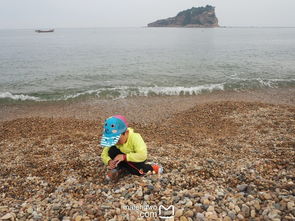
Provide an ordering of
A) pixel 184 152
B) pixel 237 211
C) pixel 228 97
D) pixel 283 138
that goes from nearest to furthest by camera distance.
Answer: pixel 237 211 → pixel 184 152 → pixel 283 138 → pixel 228 97

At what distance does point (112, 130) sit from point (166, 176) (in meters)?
1.95

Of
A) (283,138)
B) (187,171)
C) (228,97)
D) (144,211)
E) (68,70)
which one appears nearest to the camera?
(144,211)

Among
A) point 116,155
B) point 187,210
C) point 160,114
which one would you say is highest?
point 116,155

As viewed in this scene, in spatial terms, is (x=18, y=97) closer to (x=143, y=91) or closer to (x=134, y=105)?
(x=134, y=105)

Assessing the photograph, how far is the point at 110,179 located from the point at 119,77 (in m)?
20.7

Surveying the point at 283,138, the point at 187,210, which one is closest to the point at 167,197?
the point at 187,210

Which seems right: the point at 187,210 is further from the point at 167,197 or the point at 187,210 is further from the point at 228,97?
the point at 228,97

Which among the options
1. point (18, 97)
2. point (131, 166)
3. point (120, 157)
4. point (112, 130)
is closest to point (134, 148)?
point (120, 157)

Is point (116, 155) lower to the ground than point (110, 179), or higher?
higher

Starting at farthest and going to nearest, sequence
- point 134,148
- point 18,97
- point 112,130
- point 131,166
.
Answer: point 18,97, point 131,166, point 134,148, point 112,130

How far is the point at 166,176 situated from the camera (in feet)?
16.8

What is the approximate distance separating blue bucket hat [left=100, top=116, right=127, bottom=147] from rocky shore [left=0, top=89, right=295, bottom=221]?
4.13 feet

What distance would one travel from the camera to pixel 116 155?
4.98 meters

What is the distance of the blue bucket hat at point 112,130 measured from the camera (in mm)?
4215
